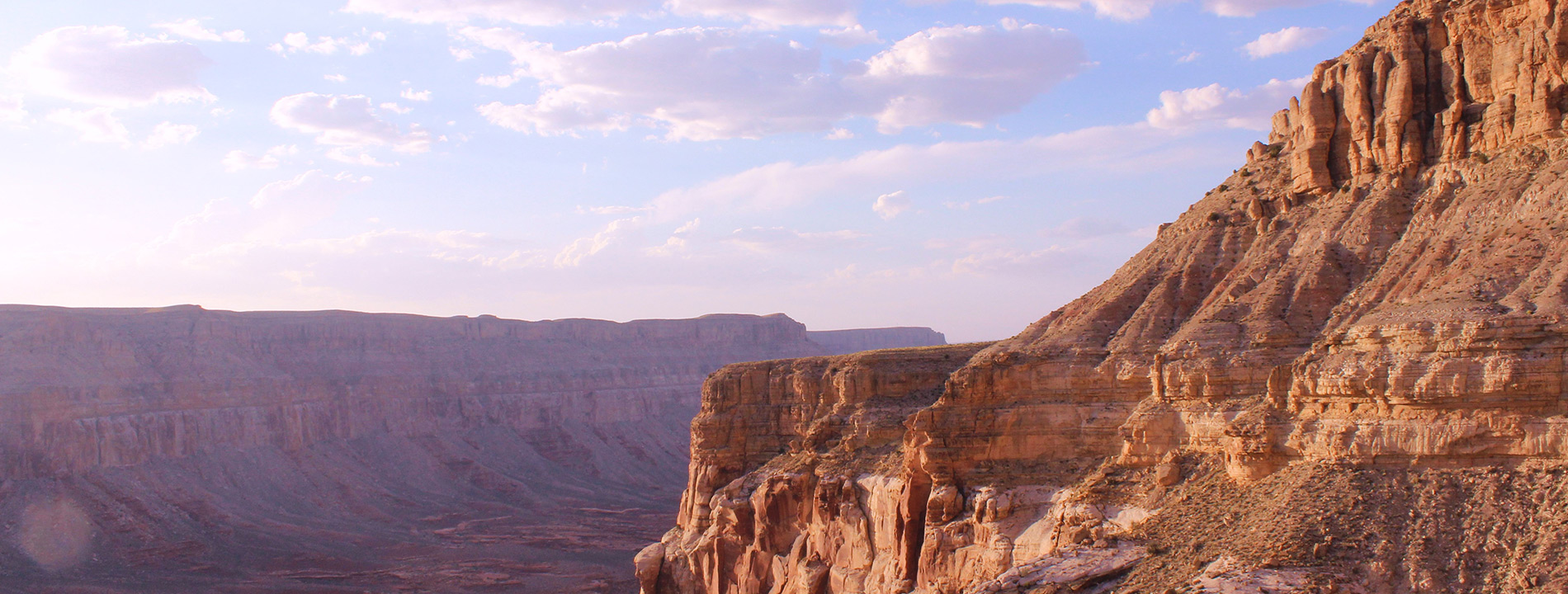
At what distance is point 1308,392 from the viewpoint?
39094 millimetres

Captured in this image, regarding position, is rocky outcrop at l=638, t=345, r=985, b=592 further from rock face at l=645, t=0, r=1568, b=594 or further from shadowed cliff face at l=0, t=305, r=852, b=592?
shadowed cliff face at l=0, t=305, r=852, b=592

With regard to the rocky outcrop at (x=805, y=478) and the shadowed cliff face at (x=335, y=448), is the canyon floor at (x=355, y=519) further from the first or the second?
the rocky outcrop at (x=805, y=478)

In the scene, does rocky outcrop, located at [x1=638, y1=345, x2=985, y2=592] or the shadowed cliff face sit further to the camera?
the shadowed cliff face

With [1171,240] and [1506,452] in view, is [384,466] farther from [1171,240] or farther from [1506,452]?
[1506,452]

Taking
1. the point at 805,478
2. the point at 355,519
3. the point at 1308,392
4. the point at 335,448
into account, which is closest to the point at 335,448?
the point at 335,448

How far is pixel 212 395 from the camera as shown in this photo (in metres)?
130

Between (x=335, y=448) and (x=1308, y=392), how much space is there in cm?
11986

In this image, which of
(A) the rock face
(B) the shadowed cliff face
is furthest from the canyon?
(A) the rock face

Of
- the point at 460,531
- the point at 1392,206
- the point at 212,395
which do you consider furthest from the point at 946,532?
the point at 212,395

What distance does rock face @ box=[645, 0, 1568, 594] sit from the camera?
3425 centimetres

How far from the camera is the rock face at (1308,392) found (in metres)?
34.2

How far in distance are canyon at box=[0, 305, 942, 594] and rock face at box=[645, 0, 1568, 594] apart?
4379 cm

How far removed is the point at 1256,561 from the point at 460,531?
91.4m

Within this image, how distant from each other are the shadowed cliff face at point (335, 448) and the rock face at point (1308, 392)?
4331cm
